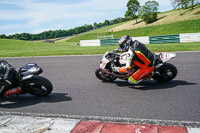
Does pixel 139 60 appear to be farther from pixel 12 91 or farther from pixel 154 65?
pixel 12 91

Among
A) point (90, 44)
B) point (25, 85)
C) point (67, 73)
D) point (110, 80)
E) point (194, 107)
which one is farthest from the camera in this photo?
point (90, 44)

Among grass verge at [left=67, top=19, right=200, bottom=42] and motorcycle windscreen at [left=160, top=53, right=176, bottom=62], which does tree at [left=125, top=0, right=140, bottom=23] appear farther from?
motorcycle windscreen at [left=160, top=53, right=176, bottom=62]

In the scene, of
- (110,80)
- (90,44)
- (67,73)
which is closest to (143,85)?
(110,80)

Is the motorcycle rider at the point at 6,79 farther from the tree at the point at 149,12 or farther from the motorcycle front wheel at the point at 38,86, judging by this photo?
the tree at the point at 149,12

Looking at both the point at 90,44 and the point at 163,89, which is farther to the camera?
the point at 90,44

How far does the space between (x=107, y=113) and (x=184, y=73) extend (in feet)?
14.0

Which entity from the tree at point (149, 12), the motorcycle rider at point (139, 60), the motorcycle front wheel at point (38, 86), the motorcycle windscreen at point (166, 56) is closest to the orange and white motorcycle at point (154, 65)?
the motorcycle windscreen at point (166, 56)

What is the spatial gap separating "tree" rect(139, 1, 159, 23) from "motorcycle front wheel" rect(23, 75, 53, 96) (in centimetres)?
6724

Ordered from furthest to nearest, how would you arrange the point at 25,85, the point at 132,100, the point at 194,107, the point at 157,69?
the point at 157,69 < the point at 25,85 < the point at 132,100 < the point at 194,107

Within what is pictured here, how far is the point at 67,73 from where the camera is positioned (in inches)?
348

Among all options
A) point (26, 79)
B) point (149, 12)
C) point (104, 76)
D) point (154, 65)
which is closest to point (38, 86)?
point (26, 79)

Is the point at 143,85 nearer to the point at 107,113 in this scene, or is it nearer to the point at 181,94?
the point at 181,94

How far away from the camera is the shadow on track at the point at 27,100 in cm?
544

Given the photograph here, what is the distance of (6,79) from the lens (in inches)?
207
